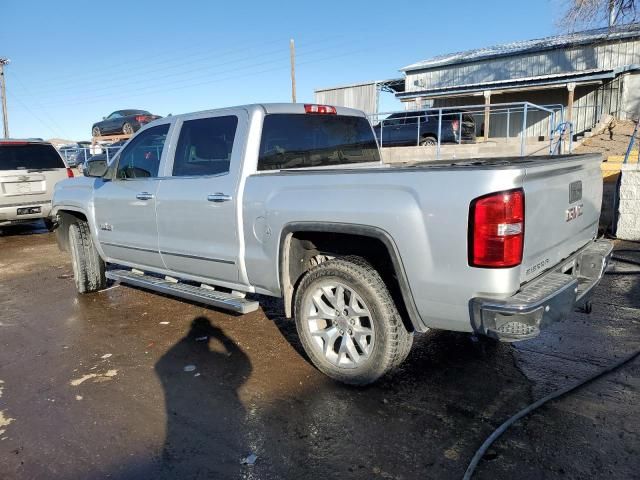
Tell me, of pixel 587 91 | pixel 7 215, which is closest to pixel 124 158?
pixel 7 215

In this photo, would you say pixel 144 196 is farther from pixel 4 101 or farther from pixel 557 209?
pixel 4 101

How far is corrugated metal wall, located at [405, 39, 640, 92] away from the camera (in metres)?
22.7

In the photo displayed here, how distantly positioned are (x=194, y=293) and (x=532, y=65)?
2571 centimetres

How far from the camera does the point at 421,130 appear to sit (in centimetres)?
1767

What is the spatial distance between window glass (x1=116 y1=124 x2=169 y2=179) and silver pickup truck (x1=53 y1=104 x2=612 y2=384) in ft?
0.06

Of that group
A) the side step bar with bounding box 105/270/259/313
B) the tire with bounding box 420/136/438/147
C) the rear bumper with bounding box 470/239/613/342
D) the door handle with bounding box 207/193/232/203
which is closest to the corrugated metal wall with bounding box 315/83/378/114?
the tire with bounding box 420/136/438/147

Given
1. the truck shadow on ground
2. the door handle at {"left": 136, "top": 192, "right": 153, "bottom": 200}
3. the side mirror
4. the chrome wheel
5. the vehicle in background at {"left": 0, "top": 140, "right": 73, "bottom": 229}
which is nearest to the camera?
the truck shadow on ground

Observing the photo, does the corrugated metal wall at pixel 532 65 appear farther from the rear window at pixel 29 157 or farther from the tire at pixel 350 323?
the tire at pixel 350 323

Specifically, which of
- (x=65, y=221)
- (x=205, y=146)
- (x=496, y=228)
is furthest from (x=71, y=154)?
(x=496, y=228)

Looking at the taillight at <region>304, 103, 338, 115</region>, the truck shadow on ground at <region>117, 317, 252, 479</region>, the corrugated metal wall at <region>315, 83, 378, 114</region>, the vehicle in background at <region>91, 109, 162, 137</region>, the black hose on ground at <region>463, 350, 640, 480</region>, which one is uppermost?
the corrugated metal wall at <region>315, 83, 378, 114</region>

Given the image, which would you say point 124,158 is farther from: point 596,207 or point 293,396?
point 596,207

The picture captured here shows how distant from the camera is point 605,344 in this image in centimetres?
414

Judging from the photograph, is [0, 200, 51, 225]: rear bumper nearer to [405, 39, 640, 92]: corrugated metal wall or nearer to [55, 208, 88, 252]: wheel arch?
[55, 208, 88, 252]: wheel arch

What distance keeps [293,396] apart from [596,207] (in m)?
2.82
